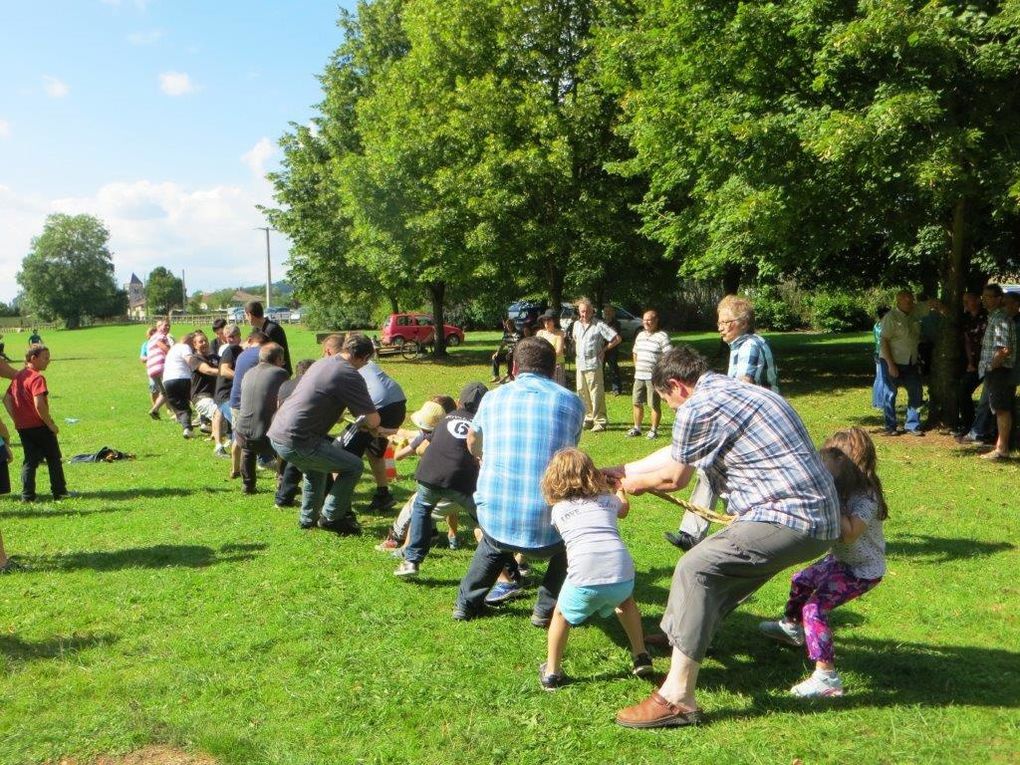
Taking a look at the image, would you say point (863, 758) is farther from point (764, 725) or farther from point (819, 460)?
point (819, 460)

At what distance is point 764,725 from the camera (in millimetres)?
4121

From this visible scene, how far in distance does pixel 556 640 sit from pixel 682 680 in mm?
708

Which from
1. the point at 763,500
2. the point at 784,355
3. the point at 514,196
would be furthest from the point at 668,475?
the point at 784,355

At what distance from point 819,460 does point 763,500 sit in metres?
0.35

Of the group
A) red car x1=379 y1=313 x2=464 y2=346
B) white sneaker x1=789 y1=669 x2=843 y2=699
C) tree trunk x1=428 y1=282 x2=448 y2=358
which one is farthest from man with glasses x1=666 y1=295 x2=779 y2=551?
red car x1=379 y1=313 x2=464 y2=346

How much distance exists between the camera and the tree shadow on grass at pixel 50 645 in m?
5.14

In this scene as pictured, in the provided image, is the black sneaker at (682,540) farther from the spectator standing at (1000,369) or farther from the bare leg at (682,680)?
the spectator standing at (1000,369)

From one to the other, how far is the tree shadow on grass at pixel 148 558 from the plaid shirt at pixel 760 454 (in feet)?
14.8

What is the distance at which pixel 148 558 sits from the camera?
714cm

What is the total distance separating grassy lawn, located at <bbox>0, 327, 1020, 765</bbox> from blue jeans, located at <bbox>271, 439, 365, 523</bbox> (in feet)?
0.87

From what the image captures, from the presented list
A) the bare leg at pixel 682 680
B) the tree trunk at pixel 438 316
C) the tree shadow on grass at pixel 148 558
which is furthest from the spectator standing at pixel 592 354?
the tree trunk at pixel 438 316

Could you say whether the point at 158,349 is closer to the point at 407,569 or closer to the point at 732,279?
the point at 407,569

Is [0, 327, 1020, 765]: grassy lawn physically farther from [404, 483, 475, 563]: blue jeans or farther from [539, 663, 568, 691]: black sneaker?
[404, 483, 475, 563]: blue jeans

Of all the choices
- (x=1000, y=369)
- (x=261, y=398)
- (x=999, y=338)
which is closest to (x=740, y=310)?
(x=261, y=398)
